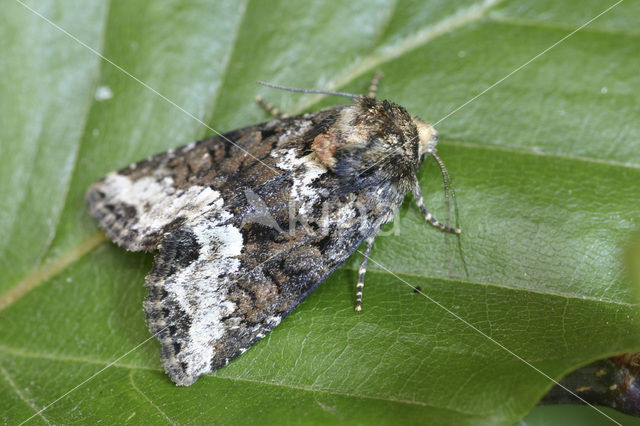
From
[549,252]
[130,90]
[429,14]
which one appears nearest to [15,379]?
[130,90]

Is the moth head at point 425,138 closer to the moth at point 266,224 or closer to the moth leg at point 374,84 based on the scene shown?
the moth at point 266,224

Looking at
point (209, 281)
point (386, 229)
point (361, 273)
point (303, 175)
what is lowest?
point (209, 281)

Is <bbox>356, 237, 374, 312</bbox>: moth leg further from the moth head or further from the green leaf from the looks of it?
the moth head

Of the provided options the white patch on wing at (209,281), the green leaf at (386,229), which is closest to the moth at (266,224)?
the white patch on wing at (209,281)

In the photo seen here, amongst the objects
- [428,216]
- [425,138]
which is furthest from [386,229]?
[425,138]

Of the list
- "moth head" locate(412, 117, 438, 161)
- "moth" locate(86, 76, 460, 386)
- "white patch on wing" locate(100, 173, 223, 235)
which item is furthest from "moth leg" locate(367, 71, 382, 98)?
"white patch on wing" locate(100, 173, 223, 235)

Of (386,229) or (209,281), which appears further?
(386,229)

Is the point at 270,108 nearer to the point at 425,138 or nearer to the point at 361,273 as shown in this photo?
the point at 425,138
